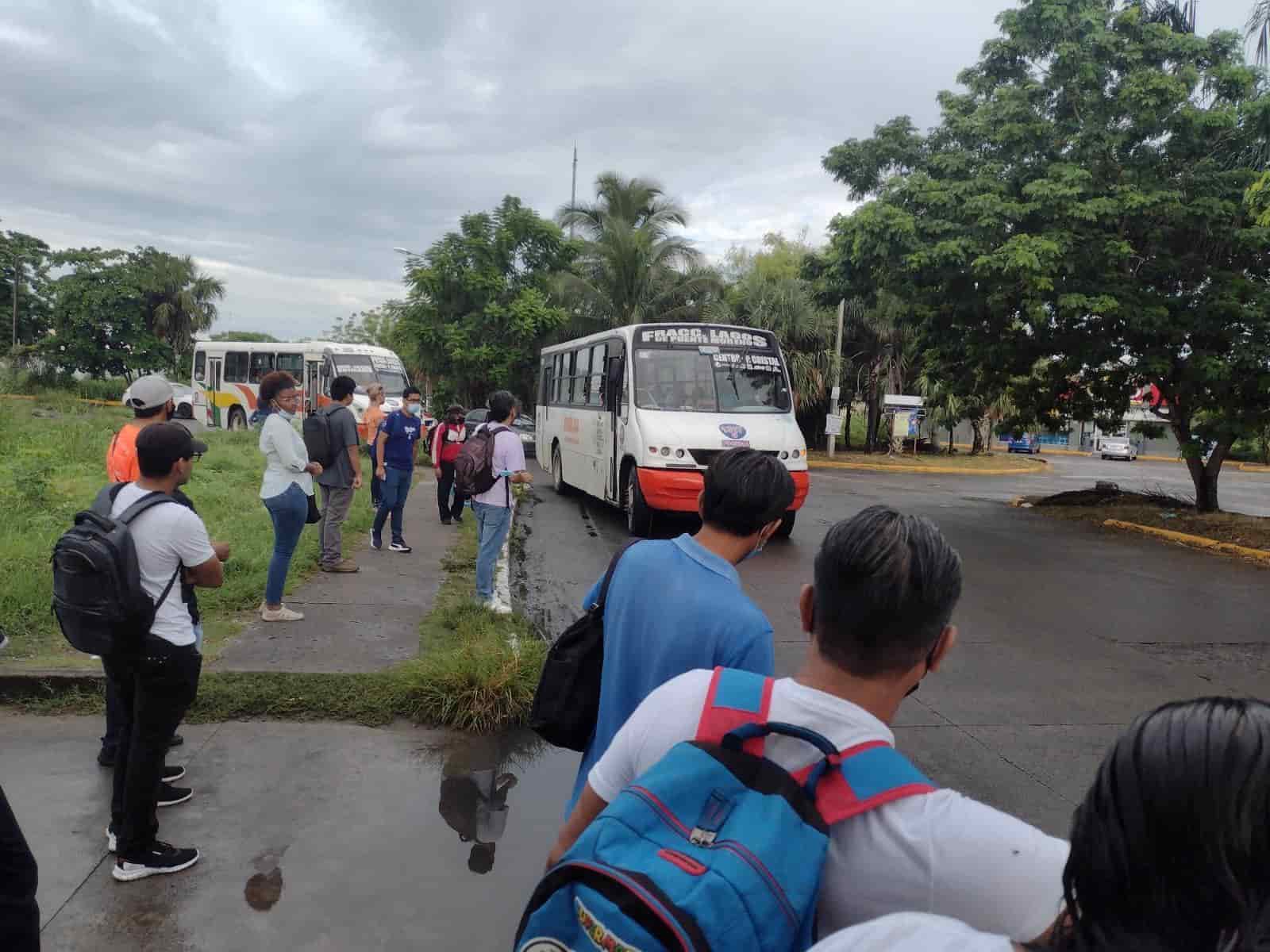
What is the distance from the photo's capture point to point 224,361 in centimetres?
3038

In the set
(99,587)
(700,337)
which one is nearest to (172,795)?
(99,587)

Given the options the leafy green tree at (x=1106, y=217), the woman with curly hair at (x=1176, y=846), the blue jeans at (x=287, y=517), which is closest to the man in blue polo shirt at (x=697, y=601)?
the woman with curly hair at (x=1176, y=846)

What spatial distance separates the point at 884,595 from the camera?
1474 millimetres

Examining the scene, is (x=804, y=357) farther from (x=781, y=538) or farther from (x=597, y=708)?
(x=597, y=708)

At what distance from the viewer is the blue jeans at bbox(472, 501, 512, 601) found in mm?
7176

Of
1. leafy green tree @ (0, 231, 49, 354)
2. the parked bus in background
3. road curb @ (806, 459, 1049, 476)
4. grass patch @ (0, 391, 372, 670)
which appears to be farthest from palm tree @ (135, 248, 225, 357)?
road curb @ (806, 459, 1049, 476)

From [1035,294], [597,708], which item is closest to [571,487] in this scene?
[1035,294]

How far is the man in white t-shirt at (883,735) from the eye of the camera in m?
1.24

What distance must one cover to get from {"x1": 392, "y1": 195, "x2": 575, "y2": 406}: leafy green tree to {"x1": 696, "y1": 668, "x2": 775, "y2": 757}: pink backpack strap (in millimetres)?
23747

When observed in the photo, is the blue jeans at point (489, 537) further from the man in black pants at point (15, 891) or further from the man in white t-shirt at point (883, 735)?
the man in white t-shirt at point (883, 735)

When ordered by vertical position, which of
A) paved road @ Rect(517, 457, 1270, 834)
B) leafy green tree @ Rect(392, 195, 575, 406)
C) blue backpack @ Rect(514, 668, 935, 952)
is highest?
leafy green tree @ Rect(392, 195, 575, 406)

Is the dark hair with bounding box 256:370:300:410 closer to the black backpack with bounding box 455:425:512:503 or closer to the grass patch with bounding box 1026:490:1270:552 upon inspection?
the black backpack with bounding box 455:425:512:503

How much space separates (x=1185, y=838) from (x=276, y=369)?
24201 millimetres

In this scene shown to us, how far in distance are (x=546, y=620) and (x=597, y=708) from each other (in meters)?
5.16
